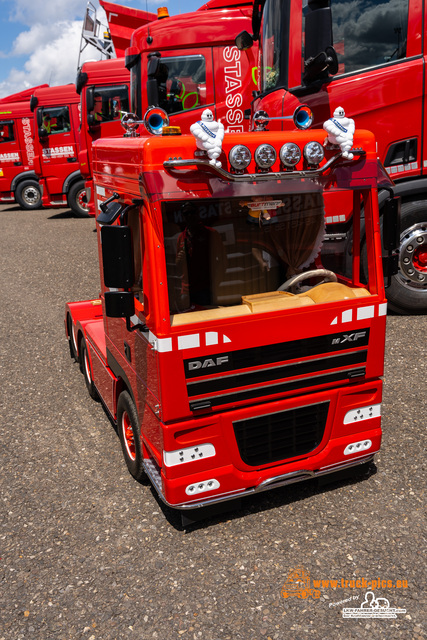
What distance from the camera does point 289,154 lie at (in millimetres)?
3205

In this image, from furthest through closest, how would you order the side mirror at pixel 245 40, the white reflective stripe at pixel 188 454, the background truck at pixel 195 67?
the background truck at pixel 195 67 → the side mirror at pixel 245 40 → the white reflective stripe at pixel 188 454

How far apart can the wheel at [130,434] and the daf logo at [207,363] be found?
2.86 feet

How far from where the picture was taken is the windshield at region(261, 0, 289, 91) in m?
6.20

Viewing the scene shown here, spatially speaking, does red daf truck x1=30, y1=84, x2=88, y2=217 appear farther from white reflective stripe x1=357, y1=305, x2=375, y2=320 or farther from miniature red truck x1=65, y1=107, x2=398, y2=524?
white reflective stripe x1=357, y1=305, x2=375, y2=320

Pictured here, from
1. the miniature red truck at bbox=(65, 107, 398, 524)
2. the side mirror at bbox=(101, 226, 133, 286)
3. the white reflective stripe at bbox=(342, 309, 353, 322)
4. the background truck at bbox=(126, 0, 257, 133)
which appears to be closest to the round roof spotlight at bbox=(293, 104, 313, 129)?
the miniature red truck at bbox=(65, 107, 398, 524)

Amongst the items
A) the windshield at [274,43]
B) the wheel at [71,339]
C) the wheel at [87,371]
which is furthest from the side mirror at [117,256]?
the windshield at [274,43]

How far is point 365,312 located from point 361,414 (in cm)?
72

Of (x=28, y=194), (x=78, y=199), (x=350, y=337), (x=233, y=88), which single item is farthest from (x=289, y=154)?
(x=28, y=194)

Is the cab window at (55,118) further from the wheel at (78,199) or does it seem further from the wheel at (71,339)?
the wheel at (71,339)

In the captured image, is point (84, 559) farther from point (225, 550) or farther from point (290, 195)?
point (290, 195)

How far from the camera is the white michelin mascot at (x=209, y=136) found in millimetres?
2951

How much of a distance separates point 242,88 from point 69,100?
8.41 m

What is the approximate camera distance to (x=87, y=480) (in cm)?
426

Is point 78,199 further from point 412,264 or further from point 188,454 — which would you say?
point 188,454
